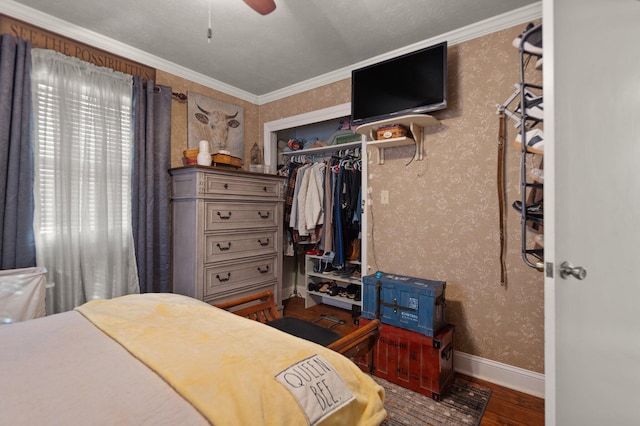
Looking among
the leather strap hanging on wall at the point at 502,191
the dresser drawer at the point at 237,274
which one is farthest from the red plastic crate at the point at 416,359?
the dresser drawer at the point at 237,274

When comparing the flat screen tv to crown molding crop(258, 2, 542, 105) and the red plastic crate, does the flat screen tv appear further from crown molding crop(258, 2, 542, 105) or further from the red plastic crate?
the red plastic crate

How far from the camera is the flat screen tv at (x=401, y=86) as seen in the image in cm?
207

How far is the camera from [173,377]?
2.46 ft

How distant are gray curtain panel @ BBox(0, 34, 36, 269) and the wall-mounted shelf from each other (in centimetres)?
220

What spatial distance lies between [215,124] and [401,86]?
1792mm

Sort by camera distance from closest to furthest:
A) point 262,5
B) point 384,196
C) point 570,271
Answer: point 570,271 < point 262,5 < point 384,196

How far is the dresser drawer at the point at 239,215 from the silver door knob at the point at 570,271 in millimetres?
2176

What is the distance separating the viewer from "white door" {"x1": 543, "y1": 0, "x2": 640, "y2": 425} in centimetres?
92

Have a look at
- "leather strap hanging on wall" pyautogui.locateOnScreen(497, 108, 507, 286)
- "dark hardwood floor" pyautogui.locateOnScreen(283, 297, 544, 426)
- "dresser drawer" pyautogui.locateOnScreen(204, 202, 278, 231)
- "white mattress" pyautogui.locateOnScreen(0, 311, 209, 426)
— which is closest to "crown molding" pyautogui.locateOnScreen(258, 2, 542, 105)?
"leather strap hanging on wall" pyautogui.locateOnScreen(497, 108, 507, 286)

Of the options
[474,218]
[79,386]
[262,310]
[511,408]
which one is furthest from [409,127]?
[79,386]

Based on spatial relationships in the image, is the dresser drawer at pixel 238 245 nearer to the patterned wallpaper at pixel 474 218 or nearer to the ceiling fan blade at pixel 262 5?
the patterned wallpaper at pixel 474 218

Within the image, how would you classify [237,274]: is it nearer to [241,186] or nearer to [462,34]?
[241,186]

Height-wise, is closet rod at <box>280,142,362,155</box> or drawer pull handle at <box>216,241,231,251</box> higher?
closet rod at <box>280,142,362,155</box>

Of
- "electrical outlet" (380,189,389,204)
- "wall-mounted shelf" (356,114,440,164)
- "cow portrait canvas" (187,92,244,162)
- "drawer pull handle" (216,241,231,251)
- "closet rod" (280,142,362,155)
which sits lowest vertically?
"drawer pull handle" (216,241,231,251)
